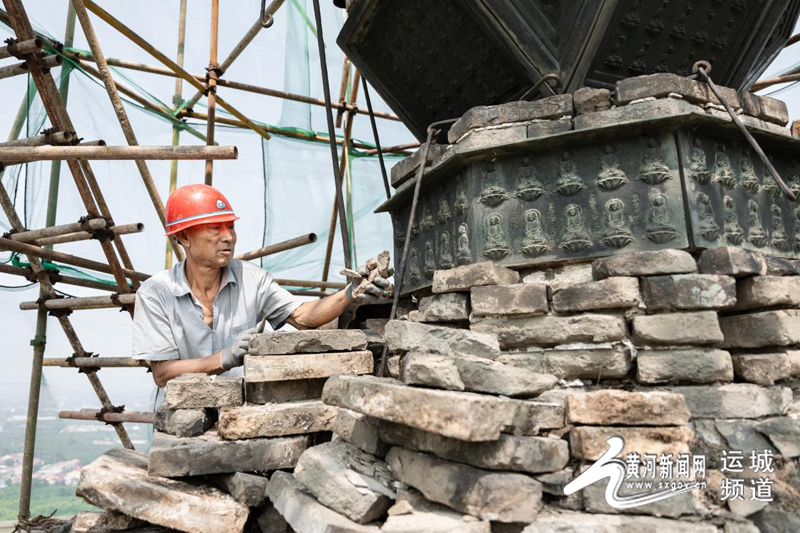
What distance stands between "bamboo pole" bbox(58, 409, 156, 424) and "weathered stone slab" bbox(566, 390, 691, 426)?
461cm

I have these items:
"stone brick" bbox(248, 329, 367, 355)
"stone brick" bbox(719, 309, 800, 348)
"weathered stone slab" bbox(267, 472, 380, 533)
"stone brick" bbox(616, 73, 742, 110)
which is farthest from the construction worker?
"stone brick" bbox(719, 309, 800, 348)

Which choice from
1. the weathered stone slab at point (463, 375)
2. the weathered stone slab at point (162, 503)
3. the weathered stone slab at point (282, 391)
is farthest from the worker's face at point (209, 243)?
the weathered stone slab at point (463, 375)

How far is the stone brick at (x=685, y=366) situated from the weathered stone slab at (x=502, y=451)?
57cm

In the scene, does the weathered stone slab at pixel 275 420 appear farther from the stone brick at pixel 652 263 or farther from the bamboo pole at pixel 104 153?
the bamboo pole at pixel 104 153

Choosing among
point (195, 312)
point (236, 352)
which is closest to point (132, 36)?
point (195, 312)

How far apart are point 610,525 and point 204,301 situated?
2627 millimetres

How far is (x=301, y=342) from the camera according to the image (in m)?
2.73

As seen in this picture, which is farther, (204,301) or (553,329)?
(204,301)

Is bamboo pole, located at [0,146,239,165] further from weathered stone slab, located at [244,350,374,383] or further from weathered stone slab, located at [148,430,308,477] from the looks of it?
weathered stone slab, located at [148,430,308,477]

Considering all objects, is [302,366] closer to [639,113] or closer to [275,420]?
[275,420]

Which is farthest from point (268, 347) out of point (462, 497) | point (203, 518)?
point (462, 497)

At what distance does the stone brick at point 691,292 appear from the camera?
93.7 inches

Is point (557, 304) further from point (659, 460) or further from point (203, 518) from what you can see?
point (203, 518)

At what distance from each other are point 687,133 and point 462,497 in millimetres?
1910
